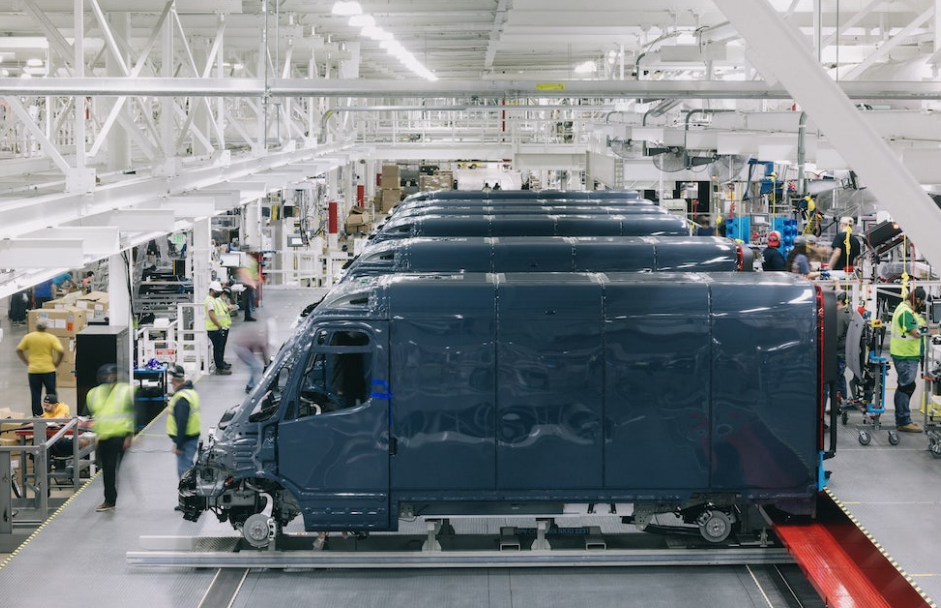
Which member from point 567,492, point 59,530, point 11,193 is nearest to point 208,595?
point 59,530

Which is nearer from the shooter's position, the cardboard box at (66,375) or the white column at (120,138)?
the white column at (120,138)

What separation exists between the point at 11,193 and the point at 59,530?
5.00 m

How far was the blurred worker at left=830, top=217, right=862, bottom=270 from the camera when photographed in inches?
679

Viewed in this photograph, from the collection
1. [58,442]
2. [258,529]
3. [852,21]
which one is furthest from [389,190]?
[258,529]

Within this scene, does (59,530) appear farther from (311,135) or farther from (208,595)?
(311,135)

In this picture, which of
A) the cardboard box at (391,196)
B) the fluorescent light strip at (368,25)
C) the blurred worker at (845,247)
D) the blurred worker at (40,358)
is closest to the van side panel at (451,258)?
the fluorescent light strip at (368,25)

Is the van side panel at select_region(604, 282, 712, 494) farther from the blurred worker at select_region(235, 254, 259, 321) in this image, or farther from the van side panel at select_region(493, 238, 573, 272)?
the blurred worker at select_region(235, 254, 259, 321)

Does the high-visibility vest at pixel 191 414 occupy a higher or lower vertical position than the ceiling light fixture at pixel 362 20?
lower

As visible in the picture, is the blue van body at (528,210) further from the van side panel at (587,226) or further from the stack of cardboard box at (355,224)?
the stack of cardboard box at (355,224)

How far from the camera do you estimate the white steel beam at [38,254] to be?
27.0 feet

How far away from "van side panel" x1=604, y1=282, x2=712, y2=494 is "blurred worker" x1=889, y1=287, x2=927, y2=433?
446 cm

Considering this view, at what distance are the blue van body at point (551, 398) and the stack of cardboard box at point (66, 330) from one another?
39.8 feet

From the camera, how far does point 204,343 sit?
1576cm

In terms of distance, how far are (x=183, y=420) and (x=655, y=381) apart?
4063mm
